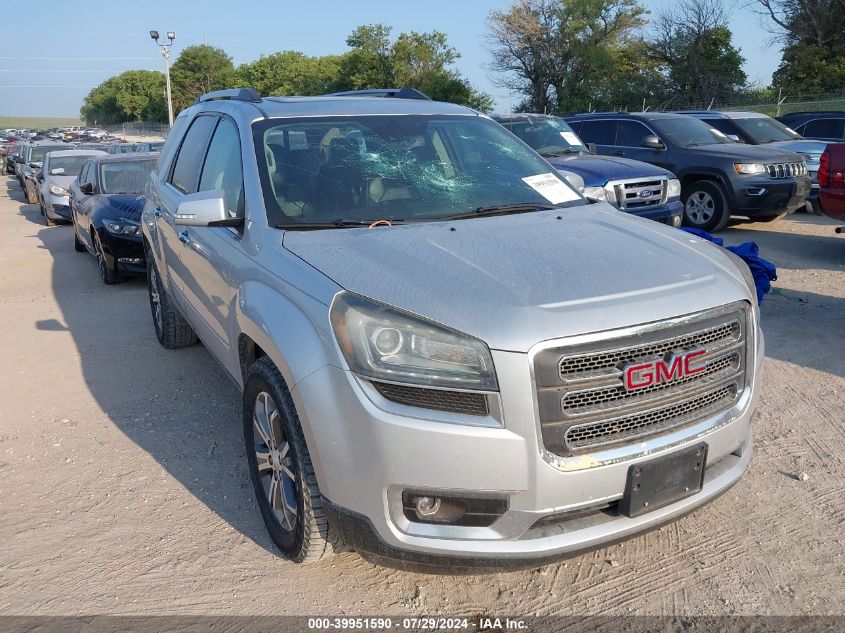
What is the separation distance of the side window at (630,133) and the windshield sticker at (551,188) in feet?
27.2

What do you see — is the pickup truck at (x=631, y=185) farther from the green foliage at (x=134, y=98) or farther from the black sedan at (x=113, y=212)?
the green foliage at (x=134, y=98)

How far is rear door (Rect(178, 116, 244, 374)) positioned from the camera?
3.66m

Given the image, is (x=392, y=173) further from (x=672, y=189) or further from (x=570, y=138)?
(x=570, y=138)

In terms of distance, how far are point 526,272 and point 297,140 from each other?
164 centimetres

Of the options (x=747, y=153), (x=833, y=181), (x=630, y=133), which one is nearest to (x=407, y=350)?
(x=833, y=181)

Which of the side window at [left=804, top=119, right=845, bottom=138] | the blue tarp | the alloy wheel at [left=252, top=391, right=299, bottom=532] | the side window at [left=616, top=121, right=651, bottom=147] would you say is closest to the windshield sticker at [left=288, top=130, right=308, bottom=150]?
the alloy wheel at [left=252, top=391, right=299, bottom=532]

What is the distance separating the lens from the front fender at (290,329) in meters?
2.62

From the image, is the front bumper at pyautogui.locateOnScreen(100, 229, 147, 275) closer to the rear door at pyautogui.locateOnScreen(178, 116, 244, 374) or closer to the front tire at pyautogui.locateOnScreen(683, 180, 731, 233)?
the rear door at pyautogui.locateOnScreen(178, 116, 244, 374)

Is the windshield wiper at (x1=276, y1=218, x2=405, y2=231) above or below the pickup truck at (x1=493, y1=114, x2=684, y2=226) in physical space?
above

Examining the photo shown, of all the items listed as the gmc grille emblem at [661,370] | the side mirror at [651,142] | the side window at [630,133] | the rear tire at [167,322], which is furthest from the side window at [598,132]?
the gmc grille emblem at [661,370]

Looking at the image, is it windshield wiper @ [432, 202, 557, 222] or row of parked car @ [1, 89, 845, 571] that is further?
windshield wiper @ [432, 202, 557, 222]

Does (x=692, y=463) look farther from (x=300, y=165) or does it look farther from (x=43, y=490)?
(x=43, y=490)

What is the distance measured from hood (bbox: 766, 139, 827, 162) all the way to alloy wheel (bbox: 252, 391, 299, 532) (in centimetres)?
1131

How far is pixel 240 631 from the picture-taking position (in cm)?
274
